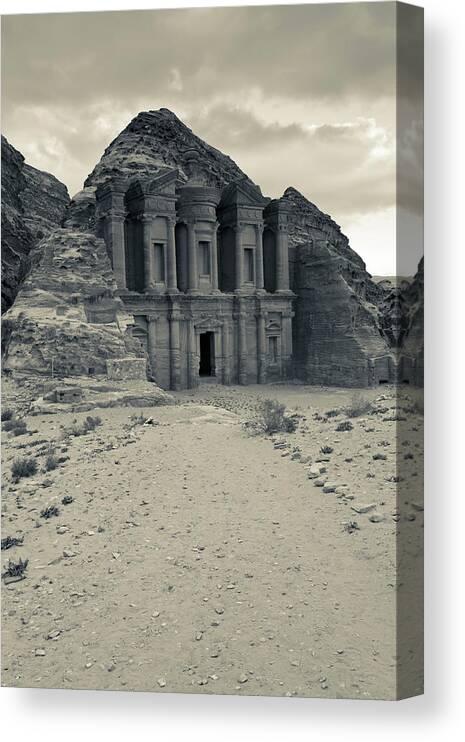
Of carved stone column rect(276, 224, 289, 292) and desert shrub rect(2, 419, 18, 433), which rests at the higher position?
carved stone column rect(276, 224, 289, 292)

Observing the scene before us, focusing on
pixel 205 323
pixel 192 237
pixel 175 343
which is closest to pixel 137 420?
pixel 175 343

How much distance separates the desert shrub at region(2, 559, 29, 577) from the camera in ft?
29.6

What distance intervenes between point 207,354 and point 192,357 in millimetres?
4285

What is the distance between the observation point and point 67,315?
19922mm

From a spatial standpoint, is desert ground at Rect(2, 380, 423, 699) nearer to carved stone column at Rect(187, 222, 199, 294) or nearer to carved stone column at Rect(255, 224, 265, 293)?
carved stone column at Rect(187, 222, 199, 294)

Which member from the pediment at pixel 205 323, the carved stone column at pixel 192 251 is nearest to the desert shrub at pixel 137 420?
the pediment at pixel 205 323

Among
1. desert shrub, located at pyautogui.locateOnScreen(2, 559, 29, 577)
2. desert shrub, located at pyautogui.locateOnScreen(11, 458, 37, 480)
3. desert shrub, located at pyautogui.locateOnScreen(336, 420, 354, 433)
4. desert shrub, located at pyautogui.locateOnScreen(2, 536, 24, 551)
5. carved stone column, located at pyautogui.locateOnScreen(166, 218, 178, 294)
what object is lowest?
desert shrub, located at pyautogui.locateOnScreen(2, 559, 29, 577)

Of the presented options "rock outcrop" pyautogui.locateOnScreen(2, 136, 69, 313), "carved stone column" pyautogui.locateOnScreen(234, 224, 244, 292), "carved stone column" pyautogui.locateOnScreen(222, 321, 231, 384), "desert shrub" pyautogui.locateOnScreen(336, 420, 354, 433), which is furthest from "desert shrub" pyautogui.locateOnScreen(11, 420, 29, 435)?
"carved stone column" pyautogui.locateOnScreen(234, 224, 244, 292)

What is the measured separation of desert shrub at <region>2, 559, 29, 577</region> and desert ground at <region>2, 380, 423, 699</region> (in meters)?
0.09

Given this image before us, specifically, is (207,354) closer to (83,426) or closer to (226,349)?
(226,349)

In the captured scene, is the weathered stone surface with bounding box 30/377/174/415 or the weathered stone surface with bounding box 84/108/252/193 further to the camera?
the weathered stone surface with bounding box 84/108/252/193

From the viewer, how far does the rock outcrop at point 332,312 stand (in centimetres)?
2962

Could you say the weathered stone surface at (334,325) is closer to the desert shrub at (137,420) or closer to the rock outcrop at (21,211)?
the rock outcrop at (21,211)

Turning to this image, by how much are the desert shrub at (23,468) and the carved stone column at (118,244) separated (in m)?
18.4
